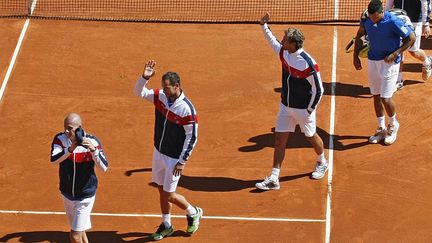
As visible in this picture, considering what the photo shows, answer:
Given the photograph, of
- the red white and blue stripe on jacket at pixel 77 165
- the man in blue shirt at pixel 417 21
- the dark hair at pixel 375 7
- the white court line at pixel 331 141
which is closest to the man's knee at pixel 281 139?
the white court line at pixel 331 141

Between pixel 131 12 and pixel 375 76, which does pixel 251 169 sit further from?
pixel 131 12

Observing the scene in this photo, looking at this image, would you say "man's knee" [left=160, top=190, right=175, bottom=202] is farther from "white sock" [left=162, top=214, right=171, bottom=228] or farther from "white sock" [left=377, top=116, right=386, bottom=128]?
"white sock" [left=377, top=116, right=386, bottom=128]

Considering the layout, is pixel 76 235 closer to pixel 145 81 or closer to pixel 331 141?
pixel 145 81

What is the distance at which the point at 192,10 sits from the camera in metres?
21.4

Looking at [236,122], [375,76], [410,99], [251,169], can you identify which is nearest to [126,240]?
[251,169]

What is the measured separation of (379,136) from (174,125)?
462 cm

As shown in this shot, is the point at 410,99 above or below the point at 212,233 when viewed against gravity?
above

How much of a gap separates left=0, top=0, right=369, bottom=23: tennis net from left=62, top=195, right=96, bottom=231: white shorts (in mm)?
8687

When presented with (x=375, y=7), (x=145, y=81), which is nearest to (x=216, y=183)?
(x=145, y=81)

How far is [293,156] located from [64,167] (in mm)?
4828

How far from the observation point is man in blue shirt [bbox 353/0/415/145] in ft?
51.3

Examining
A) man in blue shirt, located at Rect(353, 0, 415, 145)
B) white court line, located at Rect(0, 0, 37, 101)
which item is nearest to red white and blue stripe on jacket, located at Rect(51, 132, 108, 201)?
man in blue shirt, located at Rect(353, 0, 415, 145)

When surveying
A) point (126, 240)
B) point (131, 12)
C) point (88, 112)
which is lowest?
point (126, 240)

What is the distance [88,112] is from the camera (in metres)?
17.4
